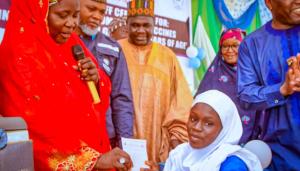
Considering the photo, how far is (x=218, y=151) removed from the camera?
8.64ft

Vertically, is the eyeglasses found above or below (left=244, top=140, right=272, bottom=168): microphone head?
above

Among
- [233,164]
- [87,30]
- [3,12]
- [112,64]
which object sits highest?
[3,12]

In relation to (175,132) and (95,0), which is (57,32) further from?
(175,132)

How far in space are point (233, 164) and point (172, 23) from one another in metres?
1.83

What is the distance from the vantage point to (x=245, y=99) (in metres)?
3.07

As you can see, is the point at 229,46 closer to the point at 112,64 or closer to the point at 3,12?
the point at 112,64

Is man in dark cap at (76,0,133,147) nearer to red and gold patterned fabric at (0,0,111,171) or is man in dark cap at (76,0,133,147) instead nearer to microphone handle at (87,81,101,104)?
microphone handle at (87,81,101,104)

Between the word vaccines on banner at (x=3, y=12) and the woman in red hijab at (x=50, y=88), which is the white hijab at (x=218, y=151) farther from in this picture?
the word vaccines on banner at (x=3, y=12)

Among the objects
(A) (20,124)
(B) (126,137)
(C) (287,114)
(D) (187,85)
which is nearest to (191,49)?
(D) (187,85)

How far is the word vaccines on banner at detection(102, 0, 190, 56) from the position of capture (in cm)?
391

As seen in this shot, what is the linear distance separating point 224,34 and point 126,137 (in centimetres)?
156

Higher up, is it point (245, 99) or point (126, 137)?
point (245, 99)

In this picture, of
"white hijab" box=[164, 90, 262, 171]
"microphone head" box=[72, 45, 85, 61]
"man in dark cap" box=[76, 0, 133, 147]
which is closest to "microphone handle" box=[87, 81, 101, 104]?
"microphone head" box=[72, 45, 85, 61]

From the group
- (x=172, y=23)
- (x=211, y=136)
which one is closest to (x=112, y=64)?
(x=172, y=23)
